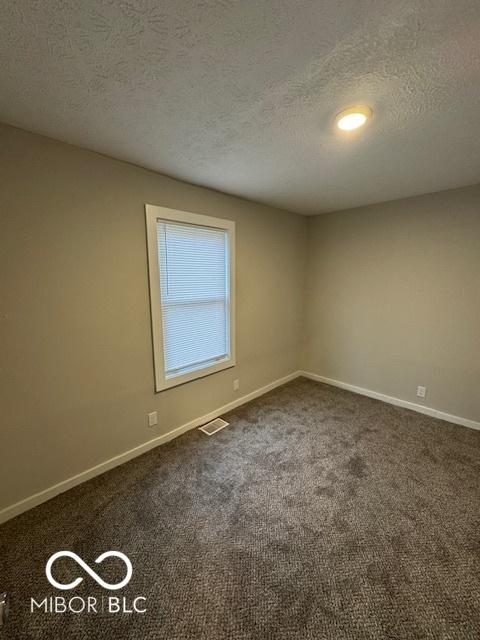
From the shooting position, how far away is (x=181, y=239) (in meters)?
2.25

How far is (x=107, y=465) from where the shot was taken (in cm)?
199

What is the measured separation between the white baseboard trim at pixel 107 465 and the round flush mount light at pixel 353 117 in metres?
2.59

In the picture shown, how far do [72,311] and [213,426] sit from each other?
167 cm

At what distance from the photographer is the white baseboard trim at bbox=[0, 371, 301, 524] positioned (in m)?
1.62

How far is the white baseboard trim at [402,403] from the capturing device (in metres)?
2.56

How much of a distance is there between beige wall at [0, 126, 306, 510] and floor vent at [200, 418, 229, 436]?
28cm

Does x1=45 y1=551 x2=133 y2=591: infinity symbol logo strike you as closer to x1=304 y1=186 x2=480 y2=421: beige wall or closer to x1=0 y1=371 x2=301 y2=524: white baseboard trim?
x1=0 y1=371 x2=301 y2=524: white baseboard trim

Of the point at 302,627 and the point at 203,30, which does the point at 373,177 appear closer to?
the point at 203,30

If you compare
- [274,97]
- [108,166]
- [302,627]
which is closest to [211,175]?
[108,166]


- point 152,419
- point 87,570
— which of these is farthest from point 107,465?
point 87,570

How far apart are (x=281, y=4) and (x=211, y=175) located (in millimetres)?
1354

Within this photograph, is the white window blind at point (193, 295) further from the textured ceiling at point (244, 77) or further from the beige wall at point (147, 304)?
the textured ceiling at point (244, 77)

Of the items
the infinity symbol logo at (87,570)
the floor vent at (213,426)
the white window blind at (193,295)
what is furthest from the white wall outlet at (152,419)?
the infinity symbol logo at (87,570)

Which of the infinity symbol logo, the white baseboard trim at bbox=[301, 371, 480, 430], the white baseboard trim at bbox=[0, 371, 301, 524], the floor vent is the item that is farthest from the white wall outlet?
the white baseboard trim at bbox=[301, 371, 480, 430]
